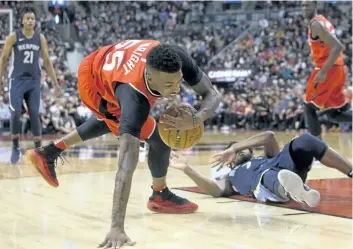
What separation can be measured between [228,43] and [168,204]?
18.9 metres

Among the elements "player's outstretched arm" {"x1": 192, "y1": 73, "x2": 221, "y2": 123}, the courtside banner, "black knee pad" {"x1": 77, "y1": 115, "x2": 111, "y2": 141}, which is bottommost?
the courtside banner

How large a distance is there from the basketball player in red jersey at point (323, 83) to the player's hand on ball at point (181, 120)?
3032 mm

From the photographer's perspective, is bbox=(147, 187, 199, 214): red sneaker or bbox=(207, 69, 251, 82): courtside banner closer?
bbox=(147, 187, 199, 214): red sneaker

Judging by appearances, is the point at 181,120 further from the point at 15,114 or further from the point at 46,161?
the point at 15,114

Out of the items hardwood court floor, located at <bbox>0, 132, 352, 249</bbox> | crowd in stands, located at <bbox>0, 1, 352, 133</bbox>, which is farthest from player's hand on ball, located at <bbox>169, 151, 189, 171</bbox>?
crowd in stands, located at <bbox>0, 1, 352, 133</bbox>

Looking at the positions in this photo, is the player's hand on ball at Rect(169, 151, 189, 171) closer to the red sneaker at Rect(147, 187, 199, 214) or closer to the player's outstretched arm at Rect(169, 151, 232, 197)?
the player's outstretched arm at Rect(169, 151, 232, 197)

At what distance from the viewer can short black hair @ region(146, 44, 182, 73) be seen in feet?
10.3

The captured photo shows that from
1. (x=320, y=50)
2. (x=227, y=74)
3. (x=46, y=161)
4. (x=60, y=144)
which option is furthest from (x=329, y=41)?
(x=227, y=74)

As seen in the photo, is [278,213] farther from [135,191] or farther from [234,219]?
[135,191]

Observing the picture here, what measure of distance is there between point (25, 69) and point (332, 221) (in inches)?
184

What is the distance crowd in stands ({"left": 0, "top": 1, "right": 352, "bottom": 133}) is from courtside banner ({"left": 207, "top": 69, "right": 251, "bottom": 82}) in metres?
0.14

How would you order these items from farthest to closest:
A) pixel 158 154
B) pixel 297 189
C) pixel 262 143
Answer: pixel 262 143 < pixel 158 154 < pixel 297 189

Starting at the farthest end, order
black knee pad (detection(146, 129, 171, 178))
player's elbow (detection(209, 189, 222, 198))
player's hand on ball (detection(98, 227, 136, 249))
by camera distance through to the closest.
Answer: player's elbow (detection(209, 189, 222, 198)) < black knee pad (detection(146, 129, 171, 178)) < player's hand on ball (detection(98, 227, 136, 249))

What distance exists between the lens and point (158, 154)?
13.6ft
